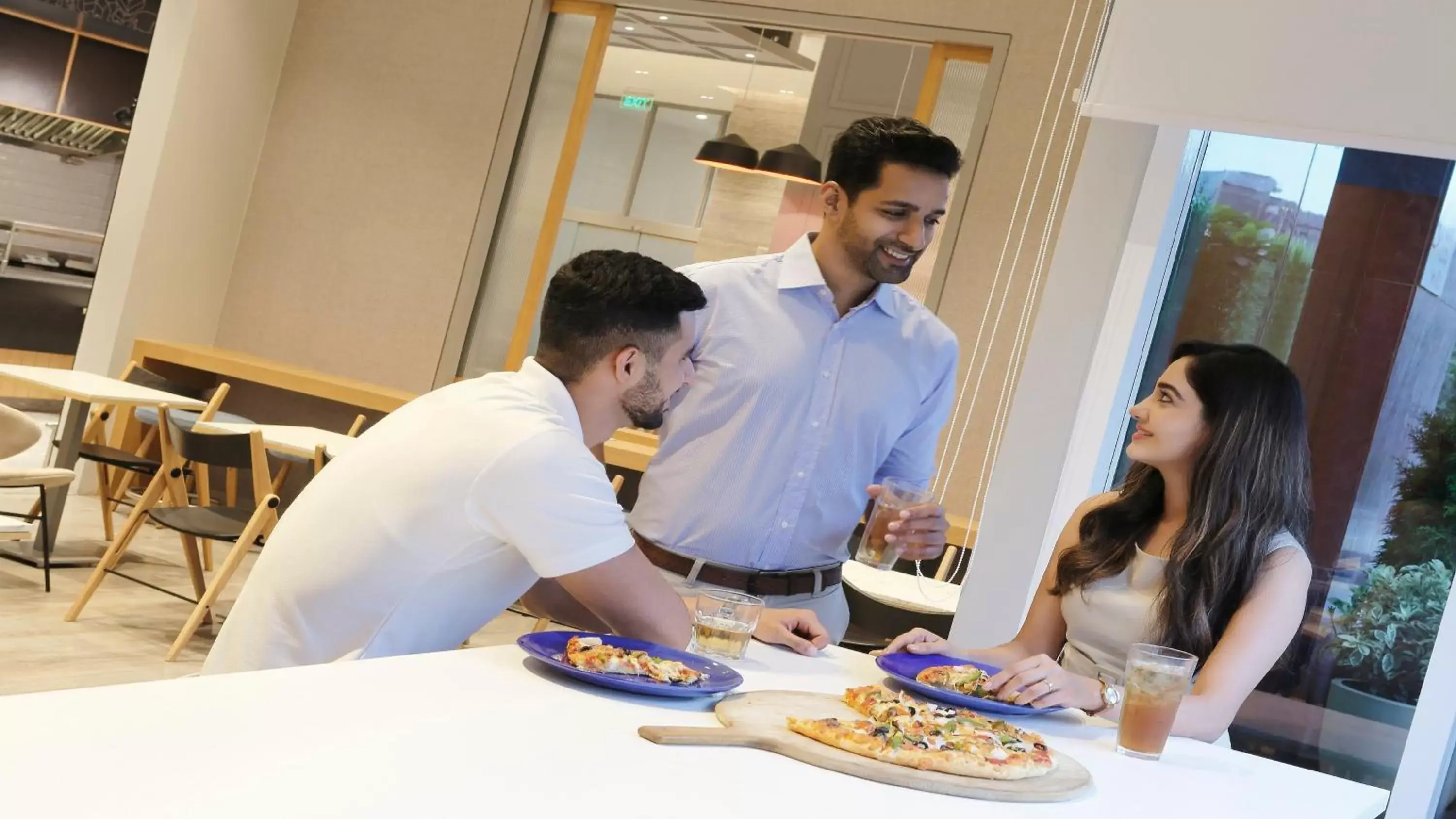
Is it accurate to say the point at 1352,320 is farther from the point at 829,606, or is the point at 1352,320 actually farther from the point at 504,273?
the point at 504,273

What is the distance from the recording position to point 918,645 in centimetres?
212

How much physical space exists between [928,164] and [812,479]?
2.09 feet

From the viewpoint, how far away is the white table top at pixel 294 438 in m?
5.28

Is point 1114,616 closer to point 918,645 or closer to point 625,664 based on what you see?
point 918,645

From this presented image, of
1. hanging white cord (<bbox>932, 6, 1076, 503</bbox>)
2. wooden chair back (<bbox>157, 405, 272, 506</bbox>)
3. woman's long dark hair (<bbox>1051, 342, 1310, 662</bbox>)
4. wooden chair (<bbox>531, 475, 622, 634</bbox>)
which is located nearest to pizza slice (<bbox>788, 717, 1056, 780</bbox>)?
woman's long dark hair (<bbox>1051, 342, 1310, 662</bbox>)

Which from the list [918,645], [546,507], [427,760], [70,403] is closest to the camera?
[427,760]

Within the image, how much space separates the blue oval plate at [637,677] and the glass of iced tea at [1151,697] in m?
0.54

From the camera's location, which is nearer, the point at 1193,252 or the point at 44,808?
the point at 44,808

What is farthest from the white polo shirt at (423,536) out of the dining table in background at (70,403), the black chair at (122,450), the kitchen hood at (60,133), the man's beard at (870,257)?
the kitchen hood at (60,133)

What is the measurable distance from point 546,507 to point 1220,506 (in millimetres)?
1241

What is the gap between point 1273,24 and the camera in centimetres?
316

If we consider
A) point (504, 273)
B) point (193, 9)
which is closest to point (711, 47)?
point (504, 273)

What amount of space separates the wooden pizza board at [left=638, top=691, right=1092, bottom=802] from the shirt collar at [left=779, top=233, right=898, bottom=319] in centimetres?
127

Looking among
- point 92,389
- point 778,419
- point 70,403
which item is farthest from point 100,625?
point 778,419
